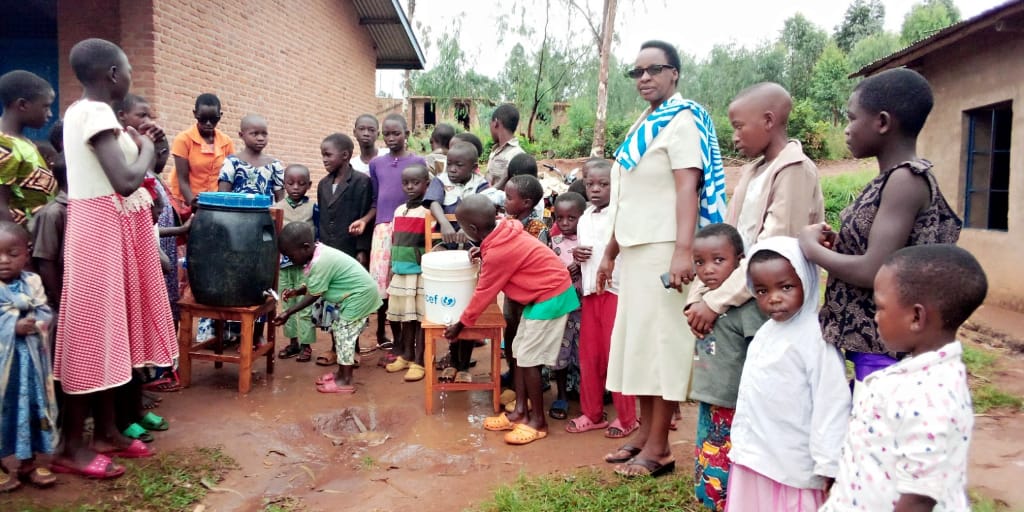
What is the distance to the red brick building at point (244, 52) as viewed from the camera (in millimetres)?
7176

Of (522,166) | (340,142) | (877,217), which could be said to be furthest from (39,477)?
(877,217)

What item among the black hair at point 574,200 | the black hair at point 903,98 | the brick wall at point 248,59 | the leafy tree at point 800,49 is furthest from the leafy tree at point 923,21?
the black hair at point 903,98

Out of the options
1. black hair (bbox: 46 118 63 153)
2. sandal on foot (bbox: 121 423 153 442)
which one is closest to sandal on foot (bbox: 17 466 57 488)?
sandal on foot (bbox: 121 423 153 442)

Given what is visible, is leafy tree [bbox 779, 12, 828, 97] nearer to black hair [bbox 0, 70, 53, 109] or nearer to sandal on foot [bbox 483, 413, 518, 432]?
sandal on foot [bbox 483, 413, 518, 432]

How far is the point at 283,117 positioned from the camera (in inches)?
405

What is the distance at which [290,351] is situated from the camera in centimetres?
523

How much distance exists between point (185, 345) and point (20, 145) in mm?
1710

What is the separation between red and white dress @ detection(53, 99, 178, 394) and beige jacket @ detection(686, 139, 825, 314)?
103 inches

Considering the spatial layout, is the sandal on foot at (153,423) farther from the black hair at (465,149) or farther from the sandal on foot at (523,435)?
the black hair at (465,149)

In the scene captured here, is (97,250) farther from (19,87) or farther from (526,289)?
(526,289)

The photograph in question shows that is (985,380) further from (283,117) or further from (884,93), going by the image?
(283,117)

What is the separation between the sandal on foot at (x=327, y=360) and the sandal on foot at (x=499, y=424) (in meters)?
1.62

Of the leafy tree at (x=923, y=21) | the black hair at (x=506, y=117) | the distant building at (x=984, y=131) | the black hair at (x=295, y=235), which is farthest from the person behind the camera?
the leafy tree at (x=923, y=21)

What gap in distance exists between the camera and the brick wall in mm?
7062
